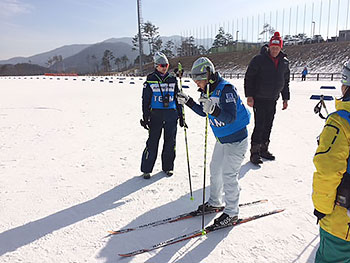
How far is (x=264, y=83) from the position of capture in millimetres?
4406

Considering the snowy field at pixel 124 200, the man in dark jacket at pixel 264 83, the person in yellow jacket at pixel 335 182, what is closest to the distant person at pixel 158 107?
the snowy field at pixel 124 200

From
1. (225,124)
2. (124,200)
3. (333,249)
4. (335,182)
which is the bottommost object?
(124,200)

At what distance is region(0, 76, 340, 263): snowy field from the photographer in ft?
8.50

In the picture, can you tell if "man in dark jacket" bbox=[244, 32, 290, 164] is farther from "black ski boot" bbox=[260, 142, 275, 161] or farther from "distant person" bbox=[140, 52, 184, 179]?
"distant person" bbox=[140, 52, 184, 179]

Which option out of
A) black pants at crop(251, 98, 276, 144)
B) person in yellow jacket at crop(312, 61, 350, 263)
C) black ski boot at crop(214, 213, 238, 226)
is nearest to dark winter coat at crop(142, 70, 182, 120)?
black pants at crop(251, 98, 276, 144)

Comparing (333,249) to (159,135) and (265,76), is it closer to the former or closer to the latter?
(159,135)

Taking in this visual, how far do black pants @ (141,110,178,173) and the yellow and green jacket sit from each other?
2773mm

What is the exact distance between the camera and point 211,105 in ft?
8.02

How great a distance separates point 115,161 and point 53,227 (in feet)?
7.06

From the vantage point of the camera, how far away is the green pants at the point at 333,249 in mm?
1578

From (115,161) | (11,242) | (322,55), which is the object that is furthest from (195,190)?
(322,55)

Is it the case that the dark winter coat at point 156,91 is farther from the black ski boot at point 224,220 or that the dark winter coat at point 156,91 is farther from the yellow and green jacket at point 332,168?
the yellow and green jacket at point 332,168

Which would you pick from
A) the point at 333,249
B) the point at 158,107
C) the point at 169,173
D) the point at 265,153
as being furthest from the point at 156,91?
the point at 333,249

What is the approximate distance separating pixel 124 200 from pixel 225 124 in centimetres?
191
